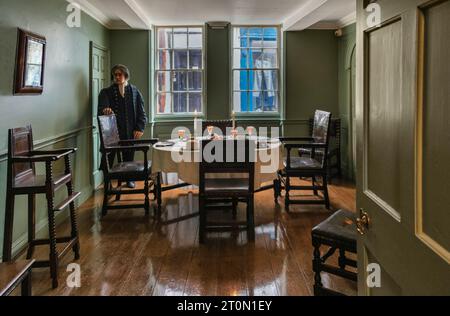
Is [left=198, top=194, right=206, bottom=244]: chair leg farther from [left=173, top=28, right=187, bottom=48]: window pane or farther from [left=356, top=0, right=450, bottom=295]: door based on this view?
[left=173, top=28, right=187, bottom=48]: window pane

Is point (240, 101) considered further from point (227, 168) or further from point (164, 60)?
point (227, 168)

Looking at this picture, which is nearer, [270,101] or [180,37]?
[180,37]

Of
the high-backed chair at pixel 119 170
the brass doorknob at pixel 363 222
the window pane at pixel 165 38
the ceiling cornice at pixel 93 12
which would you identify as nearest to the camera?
the brass doorknob at pixel 363 222

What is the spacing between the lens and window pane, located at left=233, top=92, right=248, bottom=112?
22.8ft

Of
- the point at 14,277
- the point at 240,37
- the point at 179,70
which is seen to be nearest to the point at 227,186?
the point at 14,277

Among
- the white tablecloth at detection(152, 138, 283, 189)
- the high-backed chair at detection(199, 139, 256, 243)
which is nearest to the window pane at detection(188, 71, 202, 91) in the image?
the white tablecloth at detection(152, 138, 283, 189)

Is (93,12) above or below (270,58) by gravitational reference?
above

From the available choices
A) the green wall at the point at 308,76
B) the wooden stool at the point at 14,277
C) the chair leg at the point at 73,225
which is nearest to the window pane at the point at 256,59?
the green wall at the point at 308,76

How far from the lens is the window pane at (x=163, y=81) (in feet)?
22.5

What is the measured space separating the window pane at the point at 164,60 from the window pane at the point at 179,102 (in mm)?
491

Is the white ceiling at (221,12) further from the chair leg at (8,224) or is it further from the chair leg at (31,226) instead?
the chair leg at (8,224)

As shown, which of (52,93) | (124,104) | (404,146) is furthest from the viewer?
(124,104)

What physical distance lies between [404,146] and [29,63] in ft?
10.6

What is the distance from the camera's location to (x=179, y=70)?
6.87 metres
